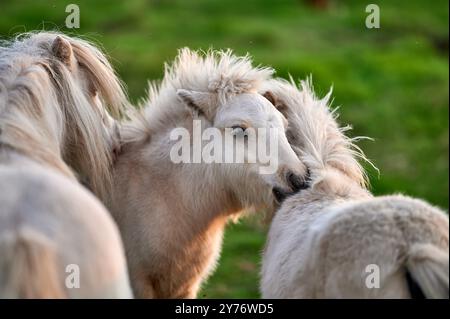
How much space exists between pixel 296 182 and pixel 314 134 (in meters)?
0.59

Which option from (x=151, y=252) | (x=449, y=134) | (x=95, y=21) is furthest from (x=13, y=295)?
(x=95, y=21)

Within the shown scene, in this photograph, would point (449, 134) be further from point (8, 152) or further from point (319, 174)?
point (8, 152)

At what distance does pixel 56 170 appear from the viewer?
5195 mm

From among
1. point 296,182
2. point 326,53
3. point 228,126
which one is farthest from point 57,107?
point 326,53

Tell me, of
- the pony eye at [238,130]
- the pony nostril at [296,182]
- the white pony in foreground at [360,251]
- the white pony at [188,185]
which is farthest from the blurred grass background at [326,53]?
the white pony in foreground at [360,251]

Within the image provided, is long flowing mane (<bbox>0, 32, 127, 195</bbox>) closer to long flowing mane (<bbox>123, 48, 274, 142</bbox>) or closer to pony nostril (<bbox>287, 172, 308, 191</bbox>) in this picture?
long flowing mane (<bbox>123, 48, 274, 142</bbox>)

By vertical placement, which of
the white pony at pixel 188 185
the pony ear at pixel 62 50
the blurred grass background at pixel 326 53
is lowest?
the blurred grass background at pixel 326 53

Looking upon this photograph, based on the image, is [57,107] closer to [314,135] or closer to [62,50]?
[62,50]

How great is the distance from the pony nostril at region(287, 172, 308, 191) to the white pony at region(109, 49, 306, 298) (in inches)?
5.7

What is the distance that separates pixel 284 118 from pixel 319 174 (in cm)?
62

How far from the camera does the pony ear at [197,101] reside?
629cm

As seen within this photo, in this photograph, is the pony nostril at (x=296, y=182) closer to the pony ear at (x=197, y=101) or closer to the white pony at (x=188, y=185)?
the white pony at (x=188, y=185)

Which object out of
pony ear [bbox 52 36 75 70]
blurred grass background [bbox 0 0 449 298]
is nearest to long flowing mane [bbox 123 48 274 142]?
pony ear [bbox 52 36 75 70]

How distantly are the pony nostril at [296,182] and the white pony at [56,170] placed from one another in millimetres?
1372
